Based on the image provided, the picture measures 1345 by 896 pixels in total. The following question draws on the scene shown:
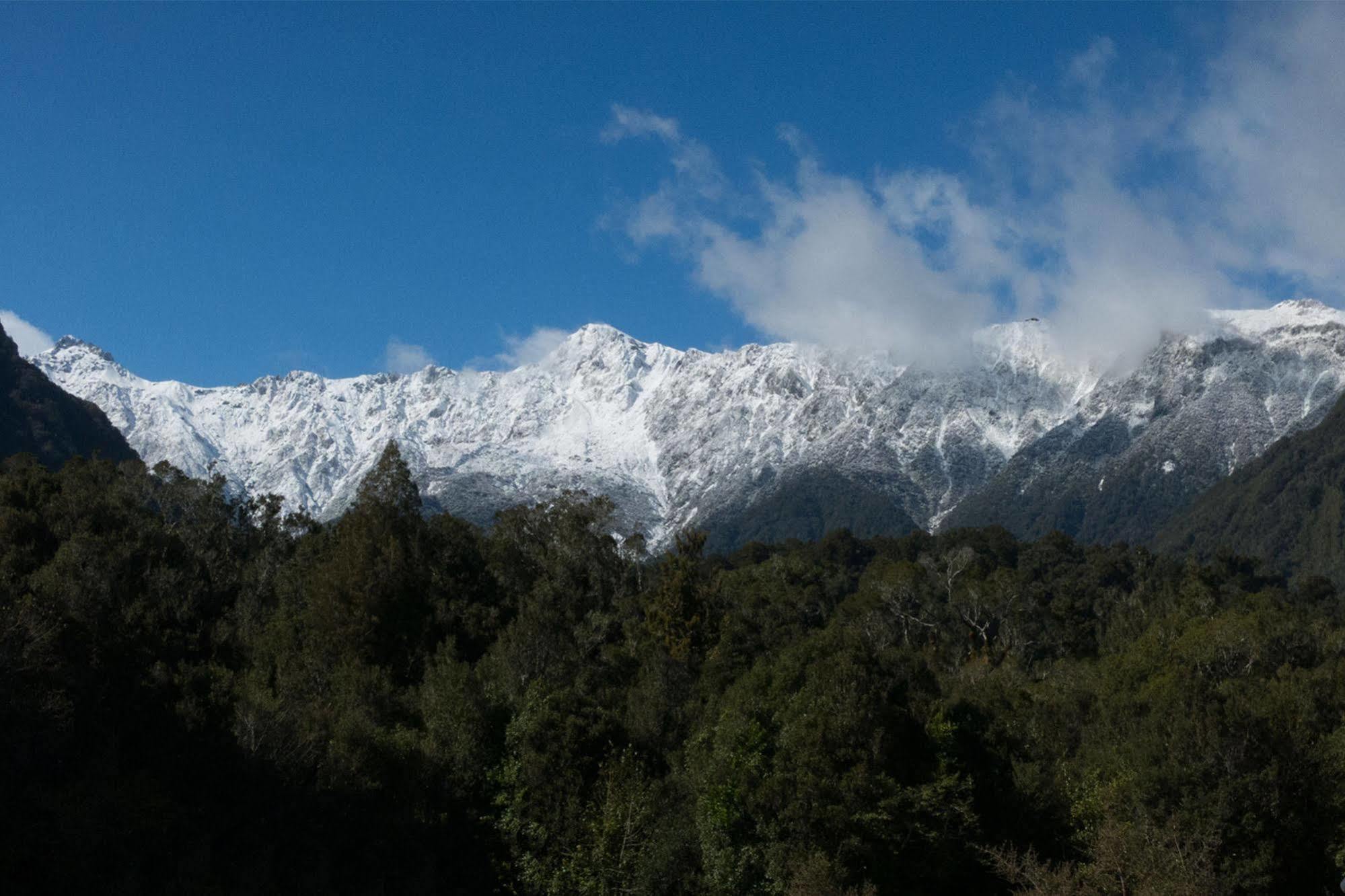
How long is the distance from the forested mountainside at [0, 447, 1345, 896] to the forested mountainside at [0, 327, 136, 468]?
97.7 meters

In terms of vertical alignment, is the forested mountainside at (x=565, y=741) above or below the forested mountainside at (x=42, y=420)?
below

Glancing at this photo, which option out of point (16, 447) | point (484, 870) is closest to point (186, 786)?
point (484, 870)

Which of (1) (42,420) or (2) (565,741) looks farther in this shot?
(1) (42,420)

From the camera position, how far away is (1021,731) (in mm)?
53844

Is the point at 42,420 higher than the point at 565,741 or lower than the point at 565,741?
higher

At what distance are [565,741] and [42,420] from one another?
150m

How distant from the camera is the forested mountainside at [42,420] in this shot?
527ft

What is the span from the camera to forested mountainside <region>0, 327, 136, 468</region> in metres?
160

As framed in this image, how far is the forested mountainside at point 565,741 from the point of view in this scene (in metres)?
37.1

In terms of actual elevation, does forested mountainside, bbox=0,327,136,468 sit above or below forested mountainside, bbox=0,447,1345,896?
above

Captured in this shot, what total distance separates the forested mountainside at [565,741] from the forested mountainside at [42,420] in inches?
3848

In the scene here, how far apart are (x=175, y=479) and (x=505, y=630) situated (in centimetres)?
3336

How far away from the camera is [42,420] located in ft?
553

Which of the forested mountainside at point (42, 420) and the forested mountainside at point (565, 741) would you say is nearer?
the forested mountainside at point (565, 741)
